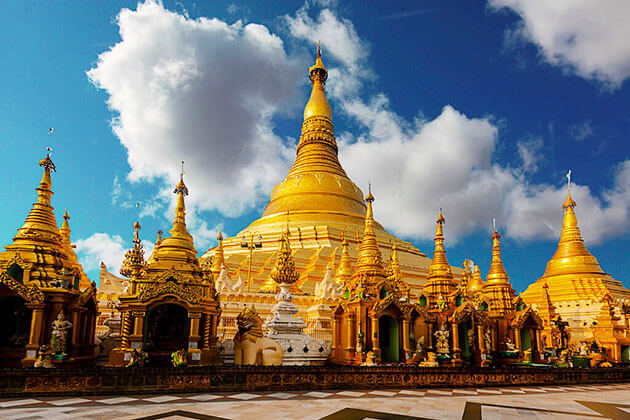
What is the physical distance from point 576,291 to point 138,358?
118 feet

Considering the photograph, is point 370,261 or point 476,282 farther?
point 476,282

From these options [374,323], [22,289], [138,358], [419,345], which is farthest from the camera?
[419,345]

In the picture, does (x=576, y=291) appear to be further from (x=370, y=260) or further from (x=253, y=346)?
(x=253, y=346)

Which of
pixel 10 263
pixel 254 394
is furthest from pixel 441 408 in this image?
pixel 10 263

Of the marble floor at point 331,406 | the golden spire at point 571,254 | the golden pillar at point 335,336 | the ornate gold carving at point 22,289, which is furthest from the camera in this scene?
the golden spire at point 571,254

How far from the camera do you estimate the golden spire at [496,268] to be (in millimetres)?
25953

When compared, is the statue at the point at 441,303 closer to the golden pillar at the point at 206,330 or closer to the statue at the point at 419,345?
the statue at the point at 419,345

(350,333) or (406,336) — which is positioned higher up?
(350,333)

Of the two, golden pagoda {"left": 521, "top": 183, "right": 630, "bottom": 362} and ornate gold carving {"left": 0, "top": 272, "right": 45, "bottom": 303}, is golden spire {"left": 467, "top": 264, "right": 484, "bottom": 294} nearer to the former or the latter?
golden pagoda {"left": 521, "top": 183, "right": 630, "bottom": 362}

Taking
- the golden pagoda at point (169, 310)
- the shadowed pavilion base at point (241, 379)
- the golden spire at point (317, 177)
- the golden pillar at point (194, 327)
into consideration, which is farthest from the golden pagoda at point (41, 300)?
the golden spire at point (317, 177)

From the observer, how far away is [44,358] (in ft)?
39.2

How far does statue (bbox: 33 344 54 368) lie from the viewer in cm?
1171

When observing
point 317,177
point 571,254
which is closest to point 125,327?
point 317,177

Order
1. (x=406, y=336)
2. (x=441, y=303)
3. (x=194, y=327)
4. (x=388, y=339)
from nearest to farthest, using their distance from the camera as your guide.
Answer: (x=194, y=327), (x=406, y=336), (x=388, y=339), (x=441, y=303)
